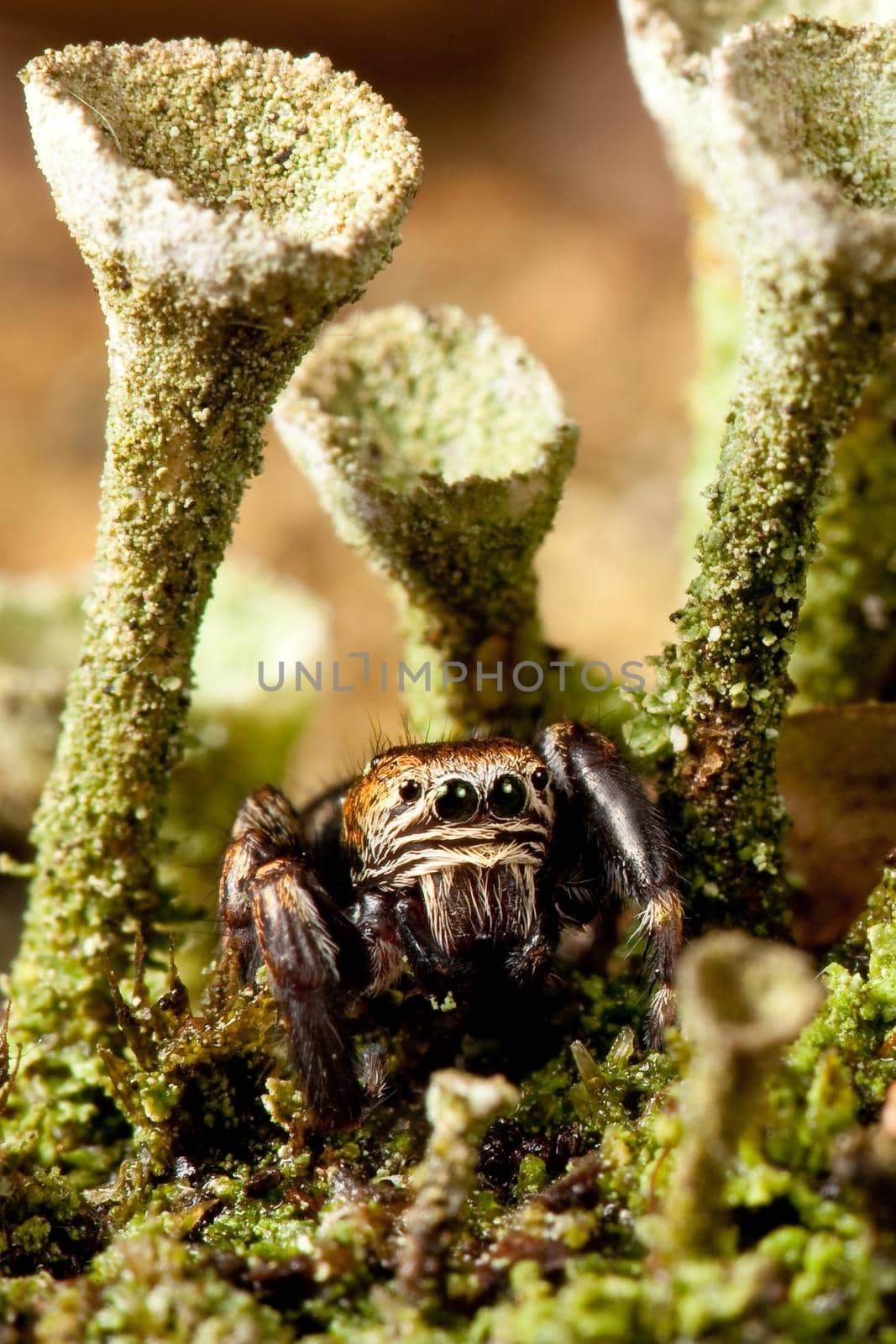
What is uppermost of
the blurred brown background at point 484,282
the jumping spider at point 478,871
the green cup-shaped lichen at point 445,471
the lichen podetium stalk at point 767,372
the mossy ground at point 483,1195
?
the blurred brown background at point 484,282

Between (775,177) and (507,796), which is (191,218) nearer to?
(775,177)

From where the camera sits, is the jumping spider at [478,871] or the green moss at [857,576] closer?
the jumping spider at [478,871]

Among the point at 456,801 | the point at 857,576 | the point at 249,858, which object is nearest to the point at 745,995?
the point at 456,801

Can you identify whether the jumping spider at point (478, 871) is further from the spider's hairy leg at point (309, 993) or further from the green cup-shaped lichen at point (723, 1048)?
the green cup-shaped lichen at point (723, 1048)

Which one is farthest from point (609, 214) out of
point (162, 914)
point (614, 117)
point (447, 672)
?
point (162, 914)

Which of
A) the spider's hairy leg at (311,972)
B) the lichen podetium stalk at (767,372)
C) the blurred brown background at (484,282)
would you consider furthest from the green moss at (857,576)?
the blurred brown background at (484,282)

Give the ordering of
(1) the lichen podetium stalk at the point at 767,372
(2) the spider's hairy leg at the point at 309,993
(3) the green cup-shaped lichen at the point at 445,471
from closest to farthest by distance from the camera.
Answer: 1. (1) the lichen podetium stalk at the point at 767,372
2. (2) the spider's hairy leg at the point at 309,993
3. (3) the green cup-shaped lichen at the point at 445,471

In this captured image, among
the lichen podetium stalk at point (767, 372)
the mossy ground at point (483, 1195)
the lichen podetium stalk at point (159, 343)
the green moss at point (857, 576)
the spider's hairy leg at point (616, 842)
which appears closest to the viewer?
the mossy ground at point (483, 1195)
